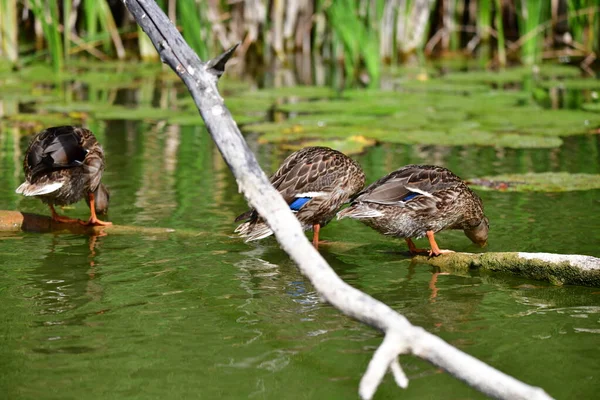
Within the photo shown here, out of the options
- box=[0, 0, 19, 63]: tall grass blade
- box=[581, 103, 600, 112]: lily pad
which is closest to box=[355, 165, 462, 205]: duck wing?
box=[581, 103, 600, 112]: lily pad

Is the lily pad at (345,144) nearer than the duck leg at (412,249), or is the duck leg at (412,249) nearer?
the duck leg at (412,249)

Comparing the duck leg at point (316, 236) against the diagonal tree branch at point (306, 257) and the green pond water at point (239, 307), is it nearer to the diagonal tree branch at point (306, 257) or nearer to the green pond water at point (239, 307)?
the green pond water at point (239, 307)

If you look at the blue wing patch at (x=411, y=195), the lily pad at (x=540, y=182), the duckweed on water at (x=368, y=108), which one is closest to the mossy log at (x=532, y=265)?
the blue wing patch at (x=411, y=195)

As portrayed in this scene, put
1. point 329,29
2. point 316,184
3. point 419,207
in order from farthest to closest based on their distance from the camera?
point 329,29 < point 316,184 < point 419,207

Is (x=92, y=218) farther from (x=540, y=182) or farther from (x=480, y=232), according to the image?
(x=540, y=182)

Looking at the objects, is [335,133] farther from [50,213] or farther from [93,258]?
[93,258]

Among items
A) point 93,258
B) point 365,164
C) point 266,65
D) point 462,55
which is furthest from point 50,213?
point 462,55

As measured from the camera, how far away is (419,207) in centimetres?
548

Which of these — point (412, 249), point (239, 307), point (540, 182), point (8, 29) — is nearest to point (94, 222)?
point (239, 307)

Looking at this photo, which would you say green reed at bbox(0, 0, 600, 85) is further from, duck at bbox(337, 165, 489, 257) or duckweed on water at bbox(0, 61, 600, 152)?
duck at bbox(337, 165, 489, 257)

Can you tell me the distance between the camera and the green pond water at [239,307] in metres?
3.76

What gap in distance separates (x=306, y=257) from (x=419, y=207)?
2.53m

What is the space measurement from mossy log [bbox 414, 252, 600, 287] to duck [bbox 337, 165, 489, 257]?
0.18 metres

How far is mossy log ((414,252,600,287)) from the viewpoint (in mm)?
4727
